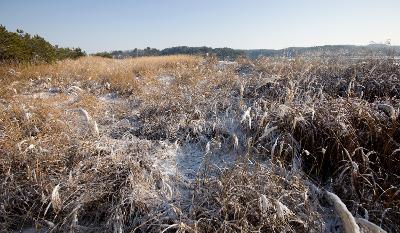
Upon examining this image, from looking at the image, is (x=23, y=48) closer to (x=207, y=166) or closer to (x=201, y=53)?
(x=201, y=53)

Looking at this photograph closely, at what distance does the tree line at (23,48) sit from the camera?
31.8 ft

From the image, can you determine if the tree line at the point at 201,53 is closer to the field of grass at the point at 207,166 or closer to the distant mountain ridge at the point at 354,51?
the distant mountain ridge at the point at 354,51

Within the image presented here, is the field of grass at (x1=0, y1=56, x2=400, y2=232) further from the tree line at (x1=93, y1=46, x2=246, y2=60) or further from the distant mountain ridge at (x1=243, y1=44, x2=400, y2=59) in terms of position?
the tree line at (x1=93, y1=46, x2=246, y2=60)

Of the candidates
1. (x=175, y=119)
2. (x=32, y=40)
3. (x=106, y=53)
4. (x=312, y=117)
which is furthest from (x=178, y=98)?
(x=106, y=53)

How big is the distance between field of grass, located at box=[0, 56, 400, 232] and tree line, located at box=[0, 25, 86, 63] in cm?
585

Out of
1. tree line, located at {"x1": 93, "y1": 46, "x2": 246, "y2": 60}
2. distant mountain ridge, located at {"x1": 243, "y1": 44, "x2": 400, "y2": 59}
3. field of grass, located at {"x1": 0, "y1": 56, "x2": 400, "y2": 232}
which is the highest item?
distant mountain ridge, located at {"x1": 243, "y1": 44, "x2": 400, "y2": 59}

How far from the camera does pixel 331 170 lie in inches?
137

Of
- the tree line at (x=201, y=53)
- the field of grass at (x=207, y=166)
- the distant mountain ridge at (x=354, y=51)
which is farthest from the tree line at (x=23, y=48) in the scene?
the distant mountain ridge at (x=354, y=51)

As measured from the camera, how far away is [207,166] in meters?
3.25

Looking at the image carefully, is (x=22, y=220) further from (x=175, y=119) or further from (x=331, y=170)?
(x=331, y=170)

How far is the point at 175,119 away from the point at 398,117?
2.82 metres

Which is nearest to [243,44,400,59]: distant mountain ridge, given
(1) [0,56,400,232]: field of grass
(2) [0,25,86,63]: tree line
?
(1) [0,56,400,232]: field of grass

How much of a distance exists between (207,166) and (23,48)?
9616 millimetres

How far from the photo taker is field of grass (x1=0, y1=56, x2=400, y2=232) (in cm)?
270
